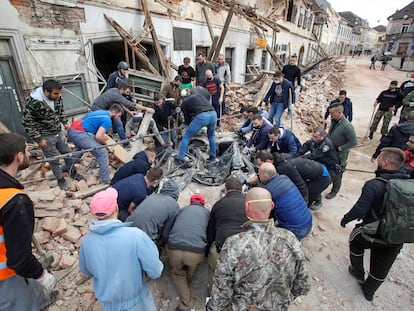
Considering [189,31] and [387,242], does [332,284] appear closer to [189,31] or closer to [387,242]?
[387,242]

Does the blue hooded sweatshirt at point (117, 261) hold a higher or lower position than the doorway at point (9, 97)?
lower

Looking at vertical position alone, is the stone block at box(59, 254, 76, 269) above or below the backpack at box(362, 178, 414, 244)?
below

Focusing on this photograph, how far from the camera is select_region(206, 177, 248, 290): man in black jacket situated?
2.48m

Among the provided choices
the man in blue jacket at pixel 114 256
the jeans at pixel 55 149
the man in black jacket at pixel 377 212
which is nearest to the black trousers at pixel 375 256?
the man in black jacket at pixel 377 212

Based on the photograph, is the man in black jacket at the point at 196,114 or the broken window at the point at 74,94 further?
the broken window at the point at 74,94

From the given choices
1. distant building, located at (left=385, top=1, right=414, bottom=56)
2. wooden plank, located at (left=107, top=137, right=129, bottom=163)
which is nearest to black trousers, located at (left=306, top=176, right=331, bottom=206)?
wooden plank, located at (left=107, top=137, right=129, bottom=163)

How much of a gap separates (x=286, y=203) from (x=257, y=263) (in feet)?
4.49

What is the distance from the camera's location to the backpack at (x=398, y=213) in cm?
226

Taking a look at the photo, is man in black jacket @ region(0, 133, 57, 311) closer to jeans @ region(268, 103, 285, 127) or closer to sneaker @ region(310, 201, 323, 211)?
sneaker @ region(310, 201, 323, 211)

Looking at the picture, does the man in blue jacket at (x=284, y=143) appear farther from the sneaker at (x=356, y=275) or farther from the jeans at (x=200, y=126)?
the sneaker at (x=356, y=275)

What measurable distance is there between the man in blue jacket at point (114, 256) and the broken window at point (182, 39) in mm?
8553

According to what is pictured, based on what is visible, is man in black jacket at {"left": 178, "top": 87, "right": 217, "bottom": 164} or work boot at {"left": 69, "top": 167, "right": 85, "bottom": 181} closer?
work boot at {"left": 69, "top": 167, "right": 85, "bottom": 181}

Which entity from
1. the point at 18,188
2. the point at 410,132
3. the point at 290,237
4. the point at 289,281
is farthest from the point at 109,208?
the point at 410,132

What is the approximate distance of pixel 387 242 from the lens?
2453mm
